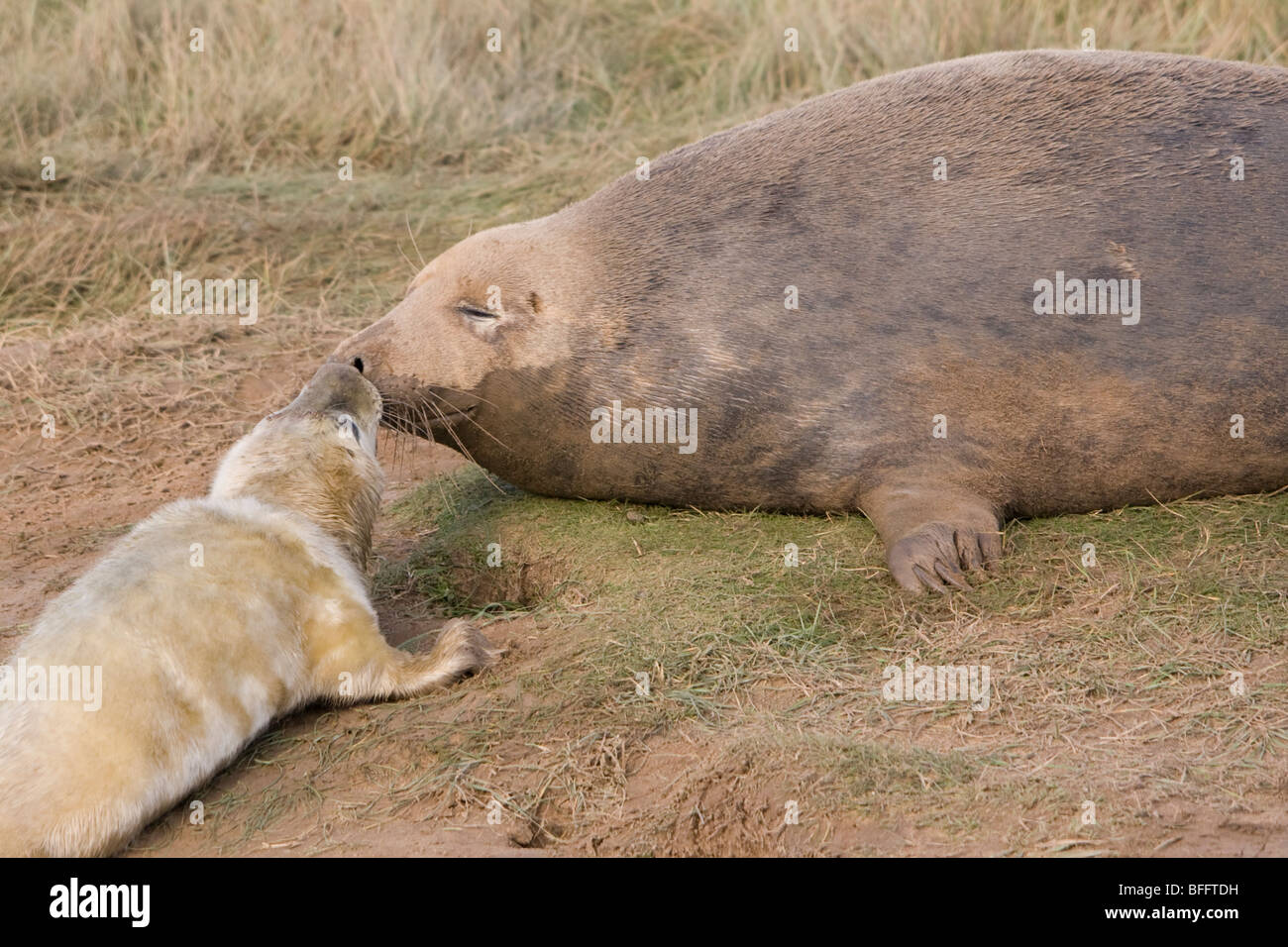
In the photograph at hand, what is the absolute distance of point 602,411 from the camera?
212 inches

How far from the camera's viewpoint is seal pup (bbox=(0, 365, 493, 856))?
11.8 ft

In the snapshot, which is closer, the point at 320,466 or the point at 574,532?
the point at 320,466

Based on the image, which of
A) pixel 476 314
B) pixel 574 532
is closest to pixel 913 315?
pixel 574 532

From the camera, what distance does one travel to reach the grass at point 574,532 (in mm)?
3697

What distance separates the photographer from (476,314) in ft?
17.9

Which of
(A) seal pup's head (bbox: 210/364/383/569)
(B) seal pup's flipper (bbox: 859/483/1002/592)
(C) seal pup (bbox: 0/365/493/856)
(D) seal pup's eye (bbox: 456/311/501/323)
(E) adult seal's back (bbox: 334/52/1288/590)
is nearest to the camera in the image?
(C) seal pup (bbox: 0/365/493/856)

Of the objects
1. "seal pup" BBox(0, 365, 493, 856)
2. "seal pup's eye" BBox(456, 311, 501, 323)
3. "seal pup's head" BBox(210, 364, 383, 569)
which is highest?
"seal pup's eye" BBox(456, 311, 501, 323)

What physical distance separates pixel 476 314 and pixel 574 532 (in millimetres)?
865

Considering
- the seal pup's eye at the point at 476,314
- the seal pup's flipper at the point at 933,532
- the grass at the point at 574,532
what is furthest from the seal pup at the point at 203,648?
the seal pup's flipper at the point at 933,532

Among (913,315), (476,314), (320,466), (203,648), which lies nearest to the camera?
(203,648)

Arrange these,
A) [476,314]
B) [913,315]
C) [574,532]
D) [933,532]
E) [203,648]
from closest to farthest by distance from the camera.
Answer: [203,648] → [933,532] → [913,315] → [574,532] → [476,314]

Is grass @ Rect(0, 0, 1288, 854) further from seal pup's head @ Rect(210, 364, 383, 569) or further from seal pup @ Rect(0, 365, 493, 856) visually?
seal pup's head @ Rect(210, 364, 383, 569)

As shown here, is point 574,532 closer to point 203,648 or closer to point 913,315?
point 913,315

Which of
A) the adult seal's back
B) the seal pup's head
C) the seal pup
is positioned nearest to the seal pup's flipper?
the adult seal's back
